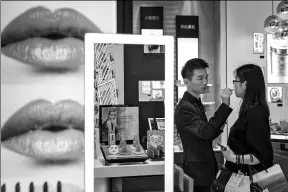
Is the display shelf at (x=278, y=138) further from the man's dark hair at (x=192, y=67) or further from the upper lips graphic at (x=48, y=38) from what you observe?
the upper lips graphic at (x=48, y=38)

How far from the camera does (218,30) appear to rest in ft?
7.27

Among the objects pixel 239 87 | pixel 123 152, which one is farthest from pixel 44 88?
pixel 239 87

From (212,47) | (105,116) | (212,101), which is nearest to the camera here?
(105,116)

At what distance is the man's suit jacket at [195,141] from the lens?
168cm

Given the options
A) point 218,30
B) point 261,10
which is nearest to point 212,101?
point 218,30

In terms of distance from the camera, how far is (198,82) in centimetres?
176

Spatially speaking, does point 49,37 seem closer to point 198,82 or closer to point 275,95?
point 198,82

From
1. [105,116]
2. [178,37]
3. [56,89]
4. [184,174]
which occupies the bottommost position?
[184,174]

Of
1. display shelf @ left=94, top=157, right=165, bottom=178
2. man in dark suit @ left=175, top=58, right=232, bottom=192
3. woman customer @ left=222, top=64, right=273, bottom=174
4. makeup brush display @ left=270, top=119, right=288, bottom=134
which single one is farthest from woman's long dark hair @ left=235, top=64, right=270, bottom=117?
display shelf @ left=94, top=157, right=165, bottom=178

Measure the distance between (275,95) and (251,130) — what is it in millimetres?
426

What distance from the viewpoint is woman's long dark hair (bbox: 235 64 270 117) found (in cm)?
166

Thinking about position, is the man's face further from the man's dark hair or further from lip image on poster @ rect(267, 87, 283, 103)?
lip image on poster @ rect(267, 87, 283, 103)

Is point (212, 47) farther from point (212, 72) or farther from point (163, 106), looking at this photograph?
point (163, 106)

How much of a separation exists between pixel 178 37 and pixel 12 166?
119 cm
